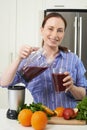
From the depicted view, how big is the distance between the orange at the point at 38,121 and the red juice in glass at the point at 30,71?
265 millimetres

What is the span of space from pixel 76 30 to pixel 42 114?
1.97 meters

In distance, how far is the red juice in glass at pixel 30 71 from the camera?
1345mm

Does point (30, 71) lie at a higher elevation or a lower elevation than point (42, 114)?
higher

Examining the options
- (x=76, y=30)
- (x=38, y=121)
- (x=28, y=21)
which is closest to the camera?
(x=38, y=121)

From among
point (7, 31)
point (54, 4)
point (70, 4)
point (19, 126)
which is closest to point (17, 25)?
point (7, 31)

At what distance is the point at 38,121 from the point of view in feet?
3.74

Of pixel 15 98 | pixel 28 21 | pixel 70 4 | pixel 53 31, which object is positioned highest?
pixel 70 4

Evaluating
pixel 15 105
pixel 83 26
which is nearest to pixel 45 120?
pixel 15 105

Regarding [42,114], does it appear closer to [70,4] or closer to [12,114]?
[12,114]

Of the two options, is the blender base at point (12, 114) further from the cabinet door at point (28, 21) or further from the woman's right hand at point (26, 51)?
the cabinet door at point (28, 21)

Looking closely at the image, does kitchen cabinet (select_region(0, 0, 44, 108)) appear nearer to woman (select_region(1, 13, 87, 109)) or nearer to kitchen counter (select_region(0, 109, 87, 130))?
woman (select_region(1, 13, 87, 109))

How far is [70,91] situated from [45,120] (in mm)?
353

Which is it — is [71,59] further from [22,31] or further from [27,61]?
[22,31]

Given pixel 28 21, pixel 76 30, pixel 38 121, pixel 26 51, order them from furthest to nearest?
1. pixel 28 21
2. pixel 76 30
3. pixel 26 51
4. pixel 38 121
